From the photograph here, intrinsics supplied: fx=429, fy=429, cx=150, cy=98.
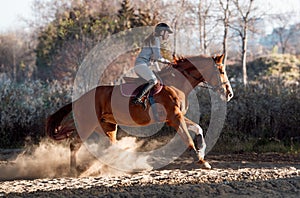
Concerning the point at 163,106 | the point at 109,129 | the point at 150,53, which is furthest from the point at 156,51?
the point at 109,129

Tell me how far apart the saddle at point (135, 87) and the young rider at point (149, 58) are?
0.38ft

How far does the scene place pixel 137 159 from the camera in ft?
30.5

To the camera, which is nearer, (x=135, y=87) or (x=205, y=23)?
(x=135, y=87)

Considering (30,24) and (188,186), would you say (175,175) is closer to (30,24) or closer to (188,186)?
(188,186)

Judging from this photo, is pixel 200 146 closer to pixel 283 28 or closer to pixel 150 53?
pixel 150 53

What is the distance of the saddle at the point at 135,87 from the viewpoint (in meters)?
7.65

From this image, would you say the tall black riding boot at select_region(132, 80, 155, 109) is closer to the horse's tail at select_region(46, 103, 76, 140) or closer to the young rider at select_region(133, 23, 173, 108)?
the young rider at select_region(133, 23, 173, 108)

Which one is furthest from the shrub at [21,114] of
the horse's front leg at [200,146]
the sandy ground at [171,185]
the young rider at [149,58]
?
the horse's front leg at [200,146]

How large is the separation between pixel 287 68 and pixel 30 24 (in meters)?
17.6

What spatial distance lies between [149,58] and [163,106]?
0.89m

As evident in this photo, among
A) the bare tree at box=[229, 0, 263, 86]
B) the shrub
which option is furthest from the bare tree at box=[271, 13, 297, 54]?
the shrub

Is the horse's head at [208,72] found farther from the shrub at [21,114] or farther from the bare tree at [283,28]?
the bare tree at [283,28]

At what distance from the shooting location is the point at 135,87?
781cm

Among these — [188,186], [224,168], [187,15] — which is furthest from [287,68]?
[188,186]
